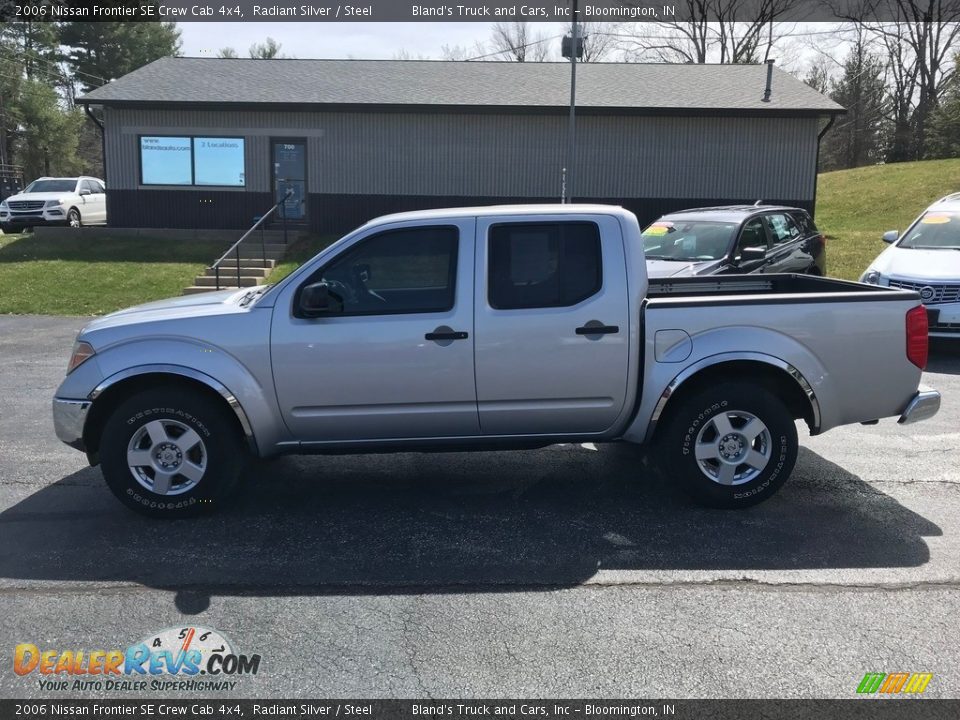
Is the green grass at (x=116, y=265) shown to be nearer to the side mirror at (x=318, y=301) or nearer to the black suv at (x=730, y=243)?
the black suv at (x=730, y=243)

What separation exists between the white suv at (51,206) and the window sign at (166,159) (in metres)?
2.87

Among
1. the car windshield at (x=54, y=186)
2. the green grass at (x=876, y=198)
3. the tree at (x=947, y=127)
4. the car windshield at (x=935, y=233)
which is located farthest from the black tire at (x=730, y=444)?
the tree at (x=947, y=127)

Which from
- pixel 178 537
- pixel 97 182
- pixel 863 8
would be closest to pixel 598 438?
pixel 178 537

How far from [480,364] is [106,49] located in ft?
190

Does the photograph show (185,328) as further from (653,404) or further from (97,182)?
(97,182)

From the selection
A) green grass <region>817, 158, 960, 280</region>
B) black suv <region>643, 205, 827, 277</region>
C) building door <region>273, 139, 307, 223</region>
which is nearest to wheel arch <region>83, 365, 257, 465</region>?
black suv <region>643, 205, 827, 277</region>

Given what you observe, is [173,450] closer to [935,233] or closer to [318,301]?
[318,301]

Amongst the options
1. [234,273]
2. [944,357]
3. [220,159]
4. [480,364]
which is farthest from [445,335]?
[220,159]

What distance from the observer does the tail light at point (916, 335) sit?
212 inches

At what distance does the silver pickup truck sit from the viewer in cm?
526

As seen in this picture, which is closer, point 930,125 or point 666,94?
point 666,94

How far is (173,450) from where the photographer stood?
5.32m

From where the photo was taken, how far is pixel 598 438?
555 cm

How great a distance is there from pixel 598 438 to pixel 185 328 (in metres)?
2.66
